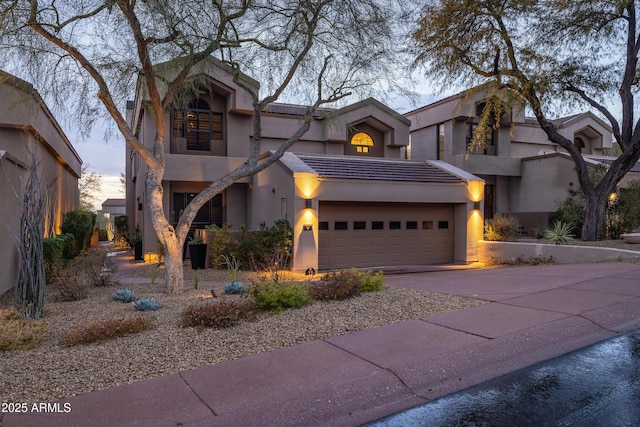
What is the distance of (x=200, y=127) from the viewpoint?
1834 centimetres

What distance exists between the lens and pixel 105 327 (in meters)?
6.03

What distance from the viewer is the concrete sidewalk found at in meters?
4.11

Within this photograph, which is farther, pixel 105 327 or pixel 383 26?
pixel 383 26

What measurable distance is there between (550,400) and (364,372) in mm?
1860

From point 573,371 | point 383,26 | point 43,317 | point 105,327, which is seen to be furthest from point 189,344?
point 383,26

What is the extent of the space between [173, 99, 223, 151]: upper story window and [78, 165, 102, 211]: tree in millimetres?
27890

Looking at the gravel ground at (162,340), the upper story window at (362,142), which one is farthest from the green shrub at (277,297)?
the upper story window at (362,142)

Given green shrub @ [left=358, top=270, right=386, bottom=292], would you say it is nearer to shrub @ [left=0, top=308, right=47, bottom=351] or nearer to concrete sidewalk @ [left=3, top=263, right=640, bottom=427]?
concrete sidewalk @ [left=3, top=263, right=640, bottom=427]

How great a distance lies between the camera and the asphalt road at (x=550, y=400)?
13.3ft

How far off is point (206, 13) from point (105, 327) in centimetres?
716

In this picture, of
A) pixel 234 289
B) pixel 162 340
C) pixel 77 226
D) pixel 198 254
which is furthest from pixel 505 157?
pixel 162 340

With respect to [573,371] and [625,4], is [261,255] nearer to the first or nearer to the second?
[573,371]

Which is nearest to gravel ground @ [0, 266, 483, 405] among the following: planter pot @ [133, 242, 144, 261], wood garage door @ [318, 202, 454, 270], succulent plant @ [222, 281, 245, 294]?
succulent plant @ [222, 281, 245, 294]

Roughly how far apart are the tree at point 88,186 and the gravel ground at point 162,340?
3710 cm
